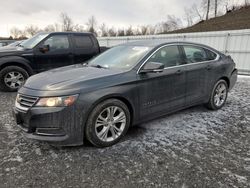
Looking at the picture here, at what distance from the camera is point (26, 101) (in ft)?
10.3

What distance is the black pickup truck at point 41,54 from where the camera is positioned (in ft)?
21.2

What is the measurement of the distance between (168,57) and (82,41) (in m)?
4.25

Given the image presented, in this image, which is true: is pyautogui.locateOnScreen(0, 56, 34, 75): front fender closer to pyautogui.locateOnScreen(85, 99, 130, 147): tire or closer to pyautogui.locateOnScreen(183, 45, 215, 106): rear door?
pyautogui.locateOnScreen(85, 99, 130, 147): tire

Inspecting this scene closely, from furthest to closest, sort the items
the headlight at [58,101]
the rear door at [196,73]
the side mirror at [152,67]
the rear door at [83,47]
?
1. the rear door at [83,47]
2. the rear door at [196,73]
3. the side mirror at [152,67]
4. the headlight at [58,101]

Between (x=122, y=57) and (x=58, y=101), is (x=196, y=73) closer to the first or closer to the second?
(x=122, y=57)

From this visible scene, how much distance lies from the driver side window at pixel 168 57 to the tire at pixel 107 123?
103 cm

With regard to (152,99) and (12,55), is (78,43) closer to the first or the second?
(12,55)

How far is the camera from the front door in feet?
22.2

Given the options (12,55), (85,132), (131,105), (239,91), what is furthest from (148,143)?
(12,55)

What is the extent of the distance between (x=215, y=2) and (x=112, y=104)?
2005 inches

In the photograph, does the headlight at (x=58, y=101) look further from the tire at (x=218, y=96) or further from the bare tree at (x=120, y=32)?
the bare tree at (x=120, y=32)

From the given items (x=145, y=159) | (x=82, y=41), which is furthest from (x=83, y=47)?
(x=145, y=159)

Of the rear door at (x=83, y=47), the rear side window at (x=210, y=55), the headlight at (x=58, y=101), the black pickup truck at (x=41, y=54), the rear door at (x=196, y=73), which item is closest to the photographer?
the headlight at (x=58, y=101)

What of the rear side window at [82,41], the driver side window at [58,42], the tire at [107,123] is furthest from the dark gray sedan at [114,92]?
the rear side window at [82,41]
